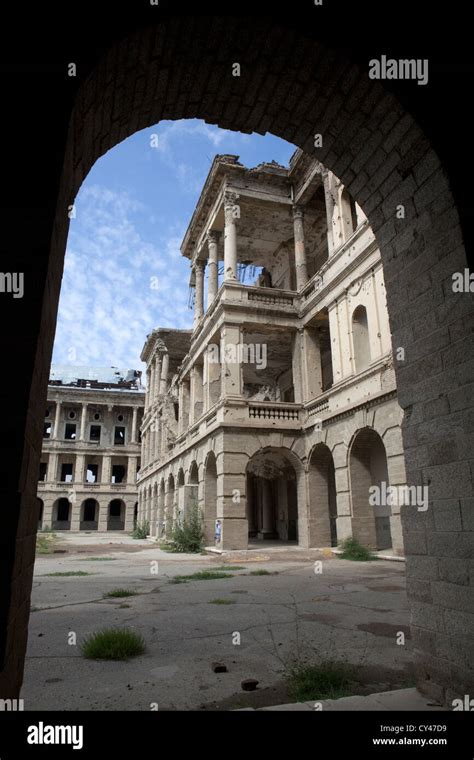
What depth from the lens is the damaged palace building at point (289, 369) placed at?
1432 centimetres

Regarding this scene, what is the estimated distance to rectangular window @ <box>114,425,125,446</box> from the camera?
52.2 meters

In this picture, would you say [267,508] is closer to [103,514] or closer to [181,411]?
[181,411]

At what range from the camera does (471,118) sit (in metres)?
3.49

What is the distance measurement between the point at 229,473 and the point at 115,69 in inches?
573

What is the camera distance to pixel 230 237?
63.3 feet

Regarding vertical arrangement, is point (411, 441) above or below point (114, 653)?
above

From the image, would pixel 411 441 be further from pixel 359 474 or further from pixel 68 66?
pixel 359 474

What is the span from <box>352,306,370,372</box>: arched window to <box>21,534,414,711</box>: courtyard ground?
24.5 feet

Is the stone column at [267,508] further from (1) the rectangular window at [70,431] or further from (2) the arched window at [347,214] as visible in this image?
Result: (1) the rectangular window at [70,431]

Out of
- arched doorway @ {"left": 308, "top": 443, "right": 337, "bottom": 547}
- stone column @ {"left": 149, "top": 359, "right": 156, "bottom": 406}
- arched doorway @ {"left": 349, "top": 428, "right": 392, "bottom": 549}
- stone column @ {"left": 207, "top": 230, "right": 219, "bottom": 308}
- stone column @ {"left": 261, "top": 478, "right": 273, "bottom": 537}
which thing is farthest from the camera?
stone column @ {"left": 149, "top": 359, "right": 156, "bottom": 406}

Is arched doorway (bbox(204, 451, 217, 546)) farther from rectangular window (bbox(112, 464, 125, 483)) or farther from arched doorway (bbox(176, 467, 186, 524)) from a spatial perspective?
rectangular window (bbox(112, 464, 125, 483))

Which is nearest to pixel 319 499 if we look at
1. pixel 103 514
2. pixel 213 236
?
pixel 213 236

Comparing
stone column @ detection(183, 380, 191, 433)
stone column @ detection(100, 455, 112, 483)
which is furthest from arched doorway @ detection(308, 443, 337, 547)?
stone column @ detection(100, 455, 112, 483)
